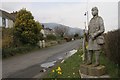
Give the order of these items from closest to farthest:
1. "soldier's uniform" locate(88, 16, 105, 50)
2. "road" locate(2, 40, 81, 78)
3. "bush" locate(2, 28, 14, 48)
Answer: "soldier's uniform" locate(88, 16, 105, 50)
"road" locate(2, 40, 81, 78)
"bush" locate(2, 28, 14, 48)

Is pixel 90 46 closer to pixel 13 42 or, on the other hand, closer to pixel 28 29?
pixel 13 42

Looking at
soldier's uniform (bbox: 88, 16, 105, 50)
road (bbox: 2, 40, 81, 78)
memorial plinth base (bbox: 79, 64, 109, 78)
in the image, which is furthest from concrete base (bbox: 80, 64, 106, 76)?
road (bbox: 2, 40, 81, 78)

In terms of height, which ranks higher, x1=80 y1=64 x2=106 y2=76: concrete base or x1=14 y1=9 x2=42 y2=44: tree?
x1=14 y1=9 x2=42 y2=44: tree

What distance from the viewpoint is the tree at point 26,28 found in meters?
32.7

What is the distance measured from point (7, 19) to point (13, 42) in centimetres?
1502

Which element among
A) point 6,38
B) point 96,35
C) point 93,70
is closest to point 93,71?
point 93,70

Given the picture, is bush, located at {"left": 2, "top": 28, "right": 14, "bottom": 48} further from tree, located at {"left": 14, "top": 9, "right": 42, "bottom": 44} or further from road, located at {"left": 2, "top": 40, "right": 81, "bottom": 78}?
road, located at {"left": 2, "top": 40, "right": 81, "bottom": 78}

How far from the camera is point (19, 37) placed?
32875 millimetres

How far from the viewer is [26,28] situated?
33125 mm

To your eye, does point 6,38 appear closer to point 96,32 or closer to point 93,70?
point 96,32

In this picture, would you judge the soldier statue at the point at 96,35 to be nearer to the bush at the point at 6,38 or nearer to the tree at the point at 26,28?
the bush at the point at 6,38

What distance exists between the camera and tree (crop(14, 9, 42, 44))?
107ft

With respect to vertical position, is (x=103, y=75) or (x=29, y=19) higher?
(x=29, y=19)

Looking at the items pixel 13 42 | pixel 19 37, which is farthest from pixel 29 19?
pixel 13 42
